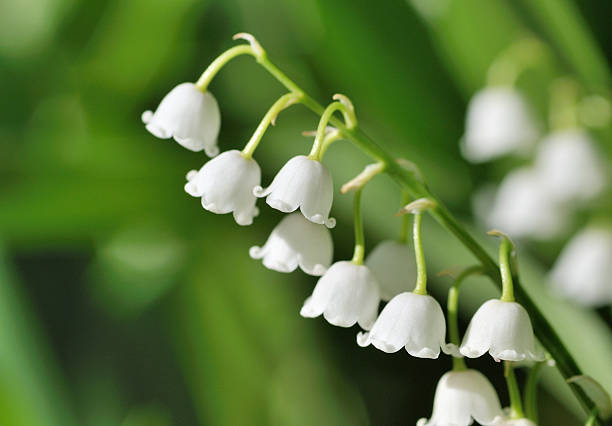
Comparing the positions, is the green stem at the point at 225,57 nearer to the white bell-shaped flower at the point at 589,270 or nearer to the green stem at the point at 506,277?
the green stem at the point at 506,277

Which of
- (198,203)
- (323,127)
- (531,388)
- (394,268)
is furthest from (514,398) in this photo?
(198,203)

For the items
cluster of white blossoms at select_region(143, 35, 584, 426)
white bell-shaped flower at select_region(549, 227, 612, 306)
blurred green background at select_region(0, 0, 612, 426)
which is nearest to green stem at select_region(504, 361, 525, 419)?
cluster of white blossoms at select_region(143, 35, 584, 426)

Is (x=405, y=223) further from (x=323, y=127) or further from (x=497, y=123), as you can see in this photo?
(x=497, y=123)

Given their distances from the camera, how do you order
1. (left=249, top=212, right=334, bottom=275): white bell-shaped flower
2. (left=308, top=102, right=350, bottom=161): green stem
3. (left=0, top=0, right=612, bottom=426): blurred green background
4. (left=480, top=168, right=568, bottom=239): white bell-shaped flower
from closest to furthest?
(left=308, top=102, right=350, bottom=161): green stem, (left=249, top=212, right=334, bottom=275): white bell-shaped flower, (left=0, top=0, right=612, bottom=426): blurred green background, (left=480, top=168, right=568, bottom=239): white bell-shaped flower

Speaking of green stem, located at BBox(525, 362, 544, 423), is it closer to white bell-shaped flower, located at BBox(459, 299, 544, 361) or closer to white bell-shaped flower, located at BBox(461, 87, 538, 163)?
white bell-shaped flower, located at BBox(459, 299, 544, 361)

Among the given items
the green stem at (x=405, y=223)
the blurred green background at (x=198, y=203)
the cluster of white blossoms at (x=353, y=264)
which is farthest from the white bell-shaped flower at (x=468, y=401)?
the blurred green background at (x=198, y=203)

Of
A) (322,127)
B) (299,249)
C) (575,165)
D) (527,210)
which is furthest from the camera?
(527,210)

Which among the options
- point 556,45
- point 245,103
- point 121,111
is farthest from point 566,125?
point 121,111
